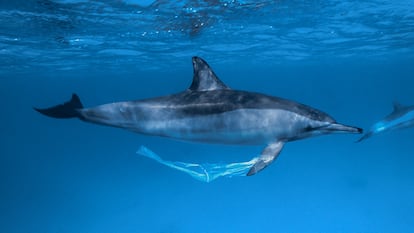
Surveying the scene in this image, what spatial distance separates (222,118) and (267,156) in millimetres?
899

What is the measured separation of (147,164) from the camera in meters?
44.2

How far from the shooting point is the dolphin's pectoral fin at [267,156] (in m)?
4.94

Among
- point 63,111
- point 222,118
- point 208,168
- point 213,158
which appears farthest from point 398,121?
point 213,158

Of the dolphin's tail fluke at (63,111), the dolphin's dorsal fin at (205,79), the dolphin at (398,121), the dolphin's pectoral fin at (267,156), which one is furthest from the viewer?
the dolphin at (398,121)

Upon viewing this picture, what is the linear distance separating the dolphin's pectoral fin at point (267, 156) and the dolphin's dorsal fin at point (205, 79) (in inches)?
54.1

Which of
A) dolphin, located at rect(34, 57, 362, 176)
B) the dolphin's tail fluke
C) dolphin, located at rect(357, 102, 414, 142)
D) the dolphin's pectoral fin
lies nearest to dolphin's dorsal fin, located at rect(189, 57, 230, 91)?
dolphin, located at rect(34, 57, 362, 176)

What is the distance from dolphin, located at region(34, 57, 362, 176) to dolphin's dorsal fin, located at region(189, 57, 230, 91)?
232mm

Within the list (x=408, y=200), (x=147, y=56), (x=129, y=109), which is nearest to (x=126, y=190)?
(x=147, y=56)

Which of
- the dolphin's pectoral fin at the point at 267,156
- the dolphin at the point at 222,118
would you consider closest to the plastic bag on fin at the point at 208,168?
the dolphin's pectoral fin at the point at 267,156

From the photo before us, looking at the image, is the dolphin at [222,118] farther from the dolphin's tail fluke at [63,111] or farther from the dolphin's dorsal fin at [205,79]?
the dolphin's dorsal fin at [205,79]

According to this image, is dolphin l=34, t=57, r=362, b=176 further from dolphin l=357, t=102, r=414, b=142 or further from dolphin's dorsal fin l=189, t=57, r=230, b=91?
dolphin l=357, t=102, r=414, b=142

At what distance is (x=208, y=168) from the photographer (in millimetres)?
6312

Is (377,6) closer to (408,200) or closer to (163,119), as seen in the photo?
(163,119)

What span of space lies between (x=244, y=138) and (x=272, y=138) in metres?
0.45
